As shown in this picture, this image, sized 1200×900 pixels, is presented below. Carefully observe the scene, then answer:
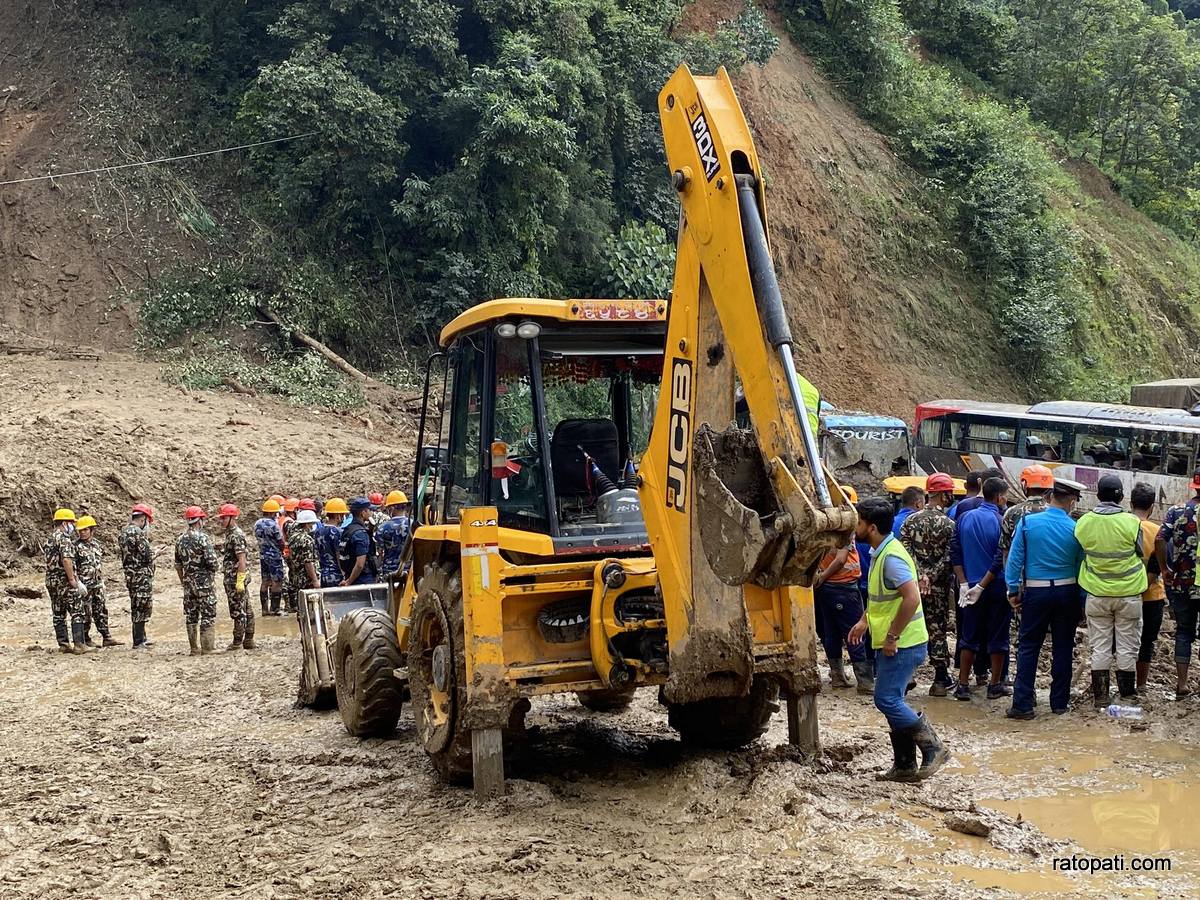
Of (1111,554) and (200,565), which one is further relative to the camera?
(200,565)

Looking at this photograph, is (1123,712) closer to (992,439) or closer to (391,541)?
(391,541)

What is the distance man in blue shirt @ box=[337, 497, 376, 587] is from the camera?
11.7 meters

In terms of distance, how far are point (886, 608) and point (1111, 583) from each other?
8.38ft

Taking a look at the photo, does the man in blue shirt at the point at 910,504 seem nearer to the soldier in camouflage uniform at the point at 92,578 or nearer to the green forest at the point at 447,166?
the soldier in camouflage uniform at the point at 92,578

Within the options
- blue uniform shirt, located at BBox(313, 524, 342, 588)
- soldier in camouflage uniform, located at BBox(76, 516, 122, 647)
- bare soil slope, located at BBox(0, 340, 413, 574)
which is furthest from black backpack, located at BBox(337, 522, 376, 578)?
bare soil slope, located at BBox(0, 340, 413, 574)

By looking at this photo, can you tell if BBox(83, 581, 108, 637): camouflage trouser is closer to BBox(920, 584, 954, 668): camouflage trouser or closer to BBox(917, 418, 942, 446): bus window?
BBox(920, 584, 954, 668): camouflage trouser

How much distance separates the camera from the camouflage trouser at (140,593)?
41.3 feet

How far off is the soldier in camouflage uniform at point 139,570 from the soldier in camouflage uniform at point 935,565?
27.7 feet

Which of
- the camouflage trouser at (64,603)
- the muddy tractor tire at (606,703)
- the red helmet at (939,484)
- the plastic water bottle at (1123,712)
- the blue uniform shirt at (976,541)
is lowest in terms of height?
the plastic water bottle at (1123,712)

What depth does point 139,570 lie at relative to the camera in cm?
1254

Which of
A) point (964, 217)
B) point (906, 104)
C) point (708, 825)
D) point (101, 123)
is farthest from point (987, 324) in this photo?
point (708, 825)

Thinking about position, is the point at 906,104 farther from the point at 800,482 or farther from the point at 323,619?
the point at 800,482

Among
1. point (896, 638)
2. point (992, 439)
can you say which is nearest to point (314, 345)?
point (992, 439)

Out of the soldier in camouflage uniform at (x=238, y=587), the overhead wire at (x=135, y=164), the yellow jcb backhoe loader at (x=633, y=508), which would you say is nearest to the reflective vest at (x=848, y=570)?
the yellow jcb backhoe loader at (x=633, y=508)
